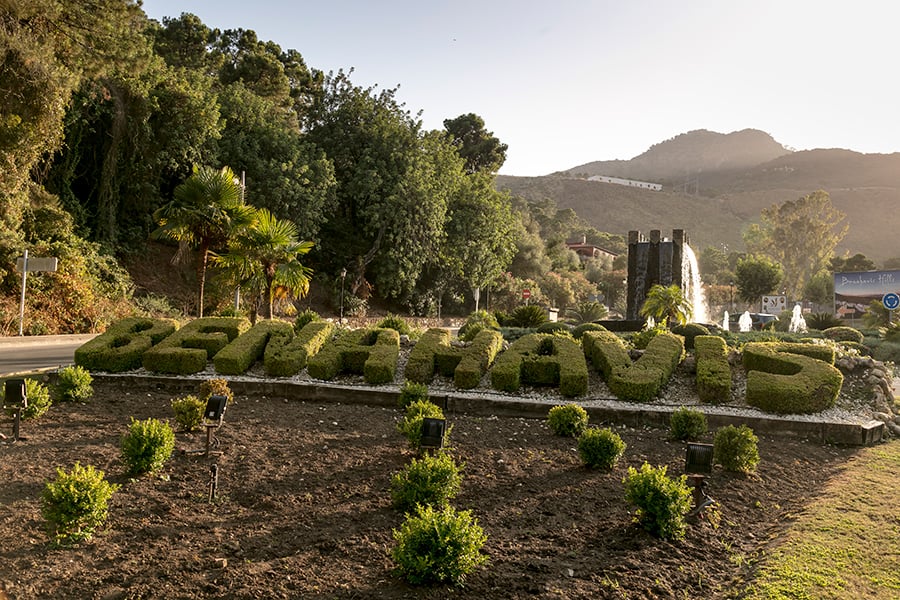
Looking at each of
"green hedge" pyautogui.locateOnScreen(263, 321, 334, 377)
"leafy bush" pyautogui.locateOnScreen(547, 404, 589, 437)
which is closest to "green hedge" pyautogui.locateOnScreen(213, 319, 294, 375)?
"green hedge" pyautogui.locateOnScreen(263, 321, 334, 377)

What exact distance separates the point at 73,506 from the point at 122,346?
8.38 meters

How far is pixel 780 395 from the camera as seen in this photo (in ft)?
30.6

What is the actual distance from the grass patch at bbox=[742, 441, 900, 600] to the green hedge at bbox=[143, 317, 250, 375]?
984 cm

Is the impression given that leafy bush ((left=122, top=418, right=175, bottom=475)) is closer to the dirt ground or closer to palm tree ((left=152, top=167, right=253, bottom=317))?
the dirt ground

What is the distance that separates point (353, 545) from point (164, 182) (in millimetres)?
27949

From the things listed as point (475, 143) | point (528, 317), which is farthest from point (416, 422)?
point (475, 143)

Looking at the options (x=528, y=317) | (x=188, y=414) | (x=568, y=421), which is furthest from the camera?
(x=528, y=317)

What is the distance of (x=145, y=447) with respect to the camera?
5.84 m

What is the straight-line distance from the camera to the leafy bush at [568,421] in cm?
816

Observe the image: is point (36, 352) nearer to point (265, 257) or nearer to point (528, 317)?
point (265, 257)

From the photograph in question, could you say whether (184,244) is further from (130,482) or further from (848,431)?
(848,431)

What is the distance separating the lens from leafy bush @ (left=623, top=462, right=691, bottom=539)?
4.93 m

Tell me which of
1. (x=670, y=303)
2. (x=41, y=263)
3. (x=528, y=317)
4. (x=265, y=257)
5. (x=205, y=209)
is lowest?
(x=528, y=317)

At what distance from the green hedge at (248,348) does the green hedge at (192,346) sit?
314 millimetres
